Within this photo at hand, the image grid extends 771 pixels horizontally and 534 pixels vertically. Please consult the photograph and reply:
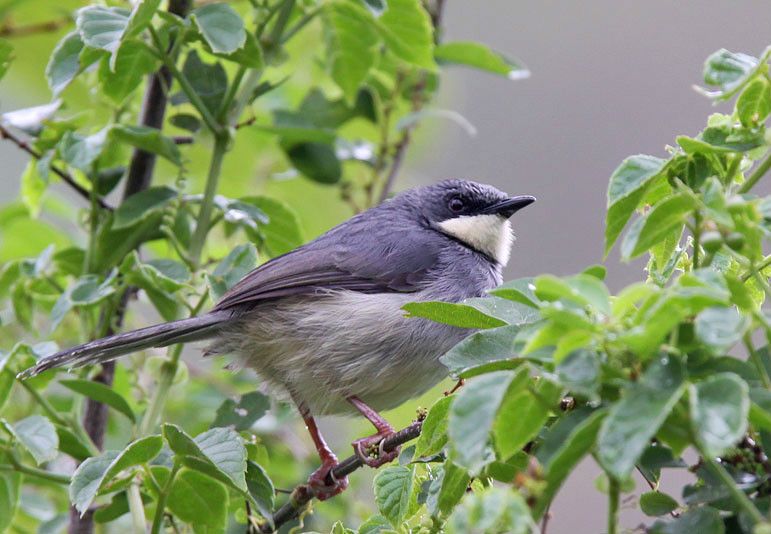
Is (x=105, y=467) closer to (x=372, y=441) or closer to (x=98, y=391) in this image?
(x=98, y=391)

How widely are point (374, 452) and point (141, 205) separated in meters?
1.26

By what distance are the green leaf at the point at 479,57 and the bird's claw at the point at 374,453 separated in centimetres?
166

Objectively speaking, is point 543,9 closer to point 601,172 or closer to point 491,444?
point 601,172

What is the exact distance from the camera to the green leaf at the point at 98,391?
312 cm

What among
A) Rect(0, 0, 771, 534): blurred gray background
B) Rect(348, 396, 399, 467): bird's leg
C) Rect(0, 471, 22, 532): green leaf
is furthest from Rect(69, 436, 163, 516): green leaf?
Rect(0, 0, 771, 534): blurred gray background

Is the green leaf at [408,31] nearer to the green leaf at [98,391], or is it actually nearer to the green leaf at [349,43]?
the green leaf at [349,43]

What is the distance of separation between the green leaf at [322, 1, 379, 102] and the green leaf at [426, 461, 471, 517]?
7.56 ft

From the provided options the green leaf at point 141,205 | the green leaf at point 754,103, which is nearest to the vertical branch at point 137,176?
the green leaf at point 141,205

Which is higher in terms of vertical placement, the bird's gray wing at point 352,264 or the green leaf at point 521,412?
the green leaf at point 521,412

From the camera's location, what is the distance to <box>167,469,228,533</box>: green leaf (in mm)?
2617

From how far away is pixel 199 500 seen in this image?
8.64 feet

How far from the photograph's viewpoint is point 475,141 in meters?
9.54

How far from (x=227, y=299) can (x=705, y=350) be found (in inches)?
107

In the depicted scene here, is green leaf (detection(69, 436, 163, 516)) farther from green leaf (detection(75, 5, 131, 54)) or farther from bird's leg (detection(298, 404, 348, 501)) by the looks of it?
green leaf (detection(75, 5, 131, 54))
